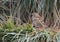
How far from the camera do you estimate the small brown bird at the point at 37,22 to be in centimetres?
233

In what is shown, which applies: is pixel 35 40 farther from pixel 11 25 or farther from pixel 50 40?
pixel 11 25

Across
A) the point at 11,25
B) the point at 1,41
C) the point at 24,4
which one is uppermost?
the point at 24,4

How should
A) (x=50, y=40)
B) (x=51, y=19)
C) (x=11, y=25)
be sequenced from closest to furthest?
(x=50, y=40)
(x=11, y=25)
(x=51, y=19)

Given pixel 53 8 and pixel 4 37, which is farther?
pixel 53 8

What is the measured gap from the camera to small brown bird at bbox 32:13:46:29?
91.8 inches

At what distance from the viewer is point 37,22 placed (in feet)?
7.73

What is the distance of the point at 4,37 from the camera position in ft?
7.34

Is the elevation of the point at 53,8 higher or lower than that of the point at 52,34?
higher

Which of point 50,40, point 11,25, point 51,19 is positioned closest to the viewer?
point 50,40

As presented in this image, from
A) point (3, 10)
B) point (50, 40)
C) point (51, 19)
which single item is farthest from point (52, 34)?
point (3, 10)

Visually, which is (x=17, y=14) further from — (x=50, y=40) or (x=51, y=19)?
(x=50, y=40)

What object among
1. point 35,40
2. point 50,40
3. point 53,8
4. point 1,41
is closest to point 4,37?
point 1,41

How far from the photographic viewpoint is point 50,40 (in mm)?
2164

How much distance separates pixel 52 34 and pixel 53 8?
349mm
